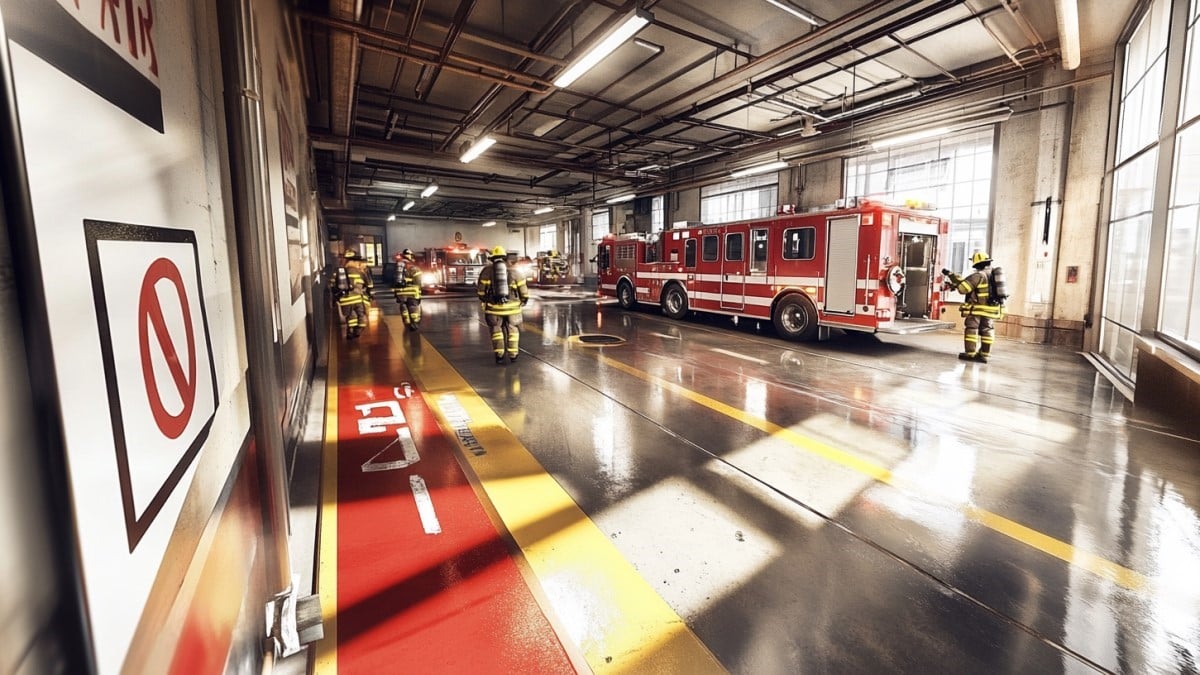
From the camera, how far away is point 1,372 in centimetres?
69

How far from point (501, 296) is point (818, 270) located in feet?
20.3

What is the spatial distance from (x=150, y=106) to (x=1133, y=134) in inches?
489

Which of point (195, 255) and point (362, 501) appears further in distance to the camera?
point (362, 501)

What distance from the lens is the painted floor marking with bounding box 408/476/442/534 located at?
318 cm

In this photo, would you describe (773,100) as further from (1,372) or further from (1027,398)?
(1,372)

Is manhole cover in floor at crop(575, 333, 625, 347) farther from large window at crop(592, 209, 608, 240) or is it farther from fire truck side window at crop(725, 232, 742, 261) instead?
large window at crop(592, 209, 608, 240)

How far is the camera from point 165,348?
1.27m

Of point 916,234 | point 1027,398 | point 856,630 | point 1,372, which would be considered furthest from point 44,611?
point 916,234

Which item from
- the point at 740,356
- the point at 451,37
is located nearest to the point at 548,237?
the point at 451,37

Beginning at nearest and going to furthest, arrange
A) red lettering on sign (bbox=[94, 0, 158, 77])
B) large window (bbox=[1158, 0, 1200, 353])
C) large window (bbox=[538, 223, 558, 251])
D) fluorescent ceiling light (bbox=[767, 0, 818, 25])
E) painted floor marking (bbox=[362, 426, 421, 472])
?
red lettering on sign (bbox=[94, 0, 158, 77]), painted floor marking (bbox=[362, 426, 421, 472]), large window (bbox=[1158, 0, 1200, 353]), fluorescent ceiling light (bbox=[767, 0, 818, 25]), large window (bbox=[538, 223, 558, 251])

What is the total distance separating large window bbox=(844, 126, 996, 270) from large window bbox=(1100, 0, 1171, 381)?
2.78 m

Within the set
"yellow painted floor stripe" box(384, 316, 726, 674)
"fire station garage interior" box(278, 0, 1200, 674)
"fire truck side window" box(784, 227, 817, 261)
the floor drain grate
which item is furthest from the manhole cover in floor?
"yellow painted floor stripe" box(384, 316, 726, 674)

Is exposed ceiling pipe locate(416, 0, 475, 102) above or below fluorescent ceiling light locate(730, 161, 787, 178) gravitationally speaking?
above

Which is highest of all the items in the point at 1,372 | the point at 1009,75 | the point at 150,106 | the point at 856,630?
the point at 1009,75
